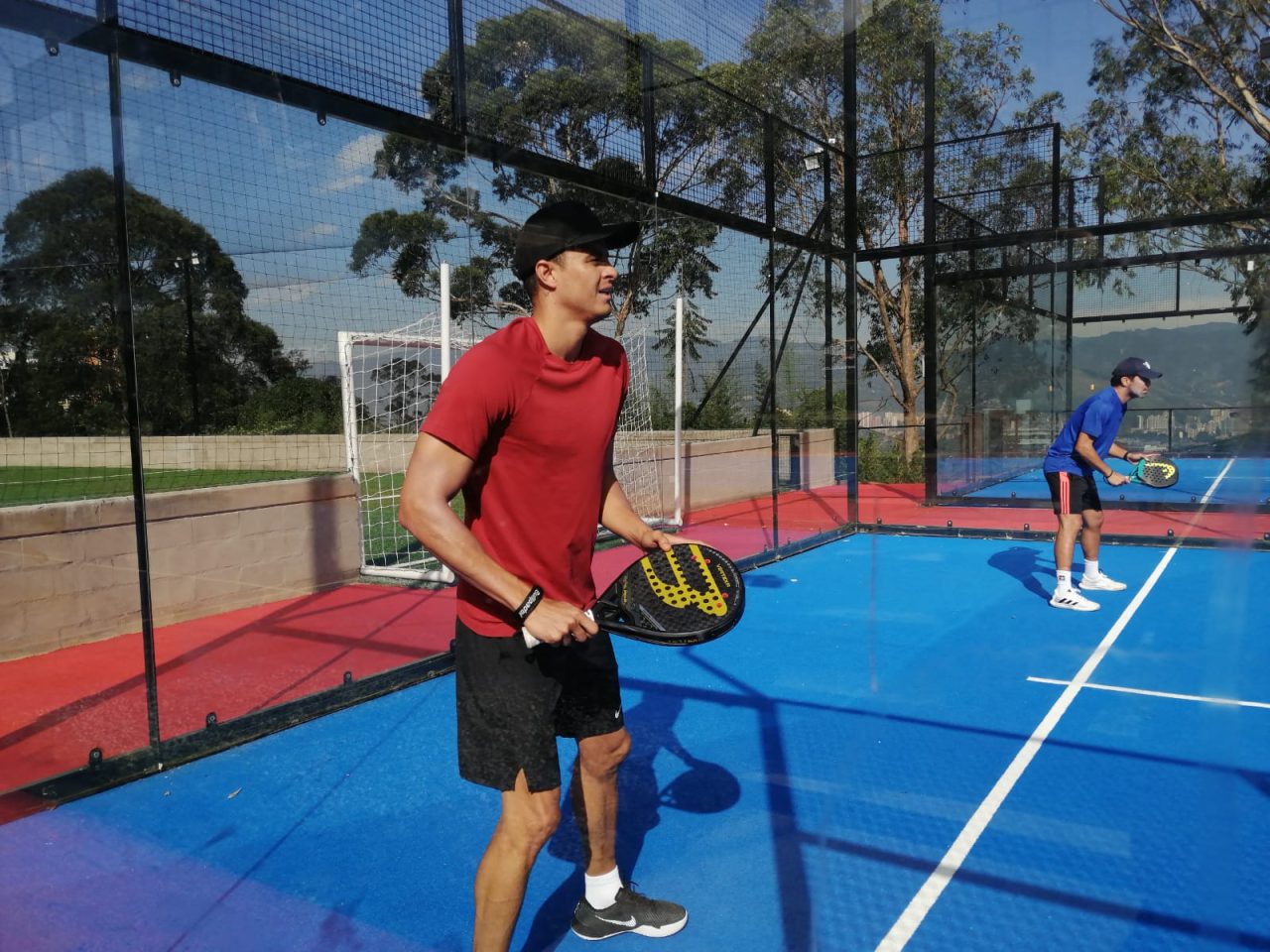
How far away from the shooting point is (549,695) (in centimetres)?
228

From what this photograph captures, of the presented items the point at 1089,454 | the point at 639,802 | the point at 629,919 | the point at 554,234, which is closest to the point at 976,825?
the point at 639,802

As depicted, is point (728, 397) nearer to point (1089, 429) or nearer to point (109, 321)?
point (1089, 429)

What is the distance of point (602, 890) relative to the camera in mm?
2648

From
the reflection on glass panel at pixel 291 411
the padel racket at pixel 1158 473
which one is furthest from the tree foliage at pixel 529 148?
the padel racket at pixel 1158 473

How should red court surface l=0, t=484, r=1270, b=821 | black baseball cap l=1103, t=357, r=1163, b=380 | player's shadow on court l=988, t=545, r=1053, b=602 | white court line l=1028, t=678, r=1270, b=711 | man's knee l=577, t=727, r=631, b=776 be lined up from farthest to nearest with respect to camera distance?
player's shadow on court l=988, t=545, r=1053, b=602 → black baseball cap l=1103, t=357, r=1163, b=380 → white court line l=1028, t=678, r=1270, b=711 → red court surface l=0, t=484, r=1270, b=821 → man's knee l=577, t=727, r=631, b=776

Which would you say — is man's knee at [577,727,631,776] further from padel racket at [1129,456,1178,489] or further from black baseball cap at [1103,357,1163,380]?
padel racket at [1129,456,1178,489]

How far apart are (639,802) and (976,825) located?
1258 millimetres

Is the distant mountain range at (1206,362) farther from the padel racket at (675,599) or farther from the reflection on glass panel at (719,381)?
the reflection on glass panel at (719,381)

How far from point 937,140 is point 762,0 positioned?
15.5 ft

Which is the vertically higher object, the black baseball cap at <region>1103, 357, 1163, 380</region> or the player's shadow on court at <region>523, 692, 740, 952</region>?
the black baseball cap at <region>1103, 357, 1163, 380</region>

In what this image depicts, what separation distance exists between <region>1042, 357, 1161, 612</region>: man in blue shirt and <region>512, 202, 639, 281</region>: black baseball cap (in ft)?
18.4

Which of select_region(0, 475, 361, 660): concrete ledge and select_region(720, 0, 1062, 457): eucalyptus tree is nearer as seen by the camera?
select_region(0, 475, 361, 660): concrete ledge

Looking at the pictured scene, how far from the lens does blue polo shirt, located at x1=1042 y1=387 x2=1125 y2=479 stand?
22.5ft

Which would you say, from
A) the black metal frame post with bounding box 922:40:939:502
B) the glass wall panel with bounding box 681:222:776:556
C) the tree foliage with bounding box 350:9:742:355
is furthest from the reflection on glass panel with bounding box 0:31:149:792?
the black metal frame post with bounding box 922:40:939:502
